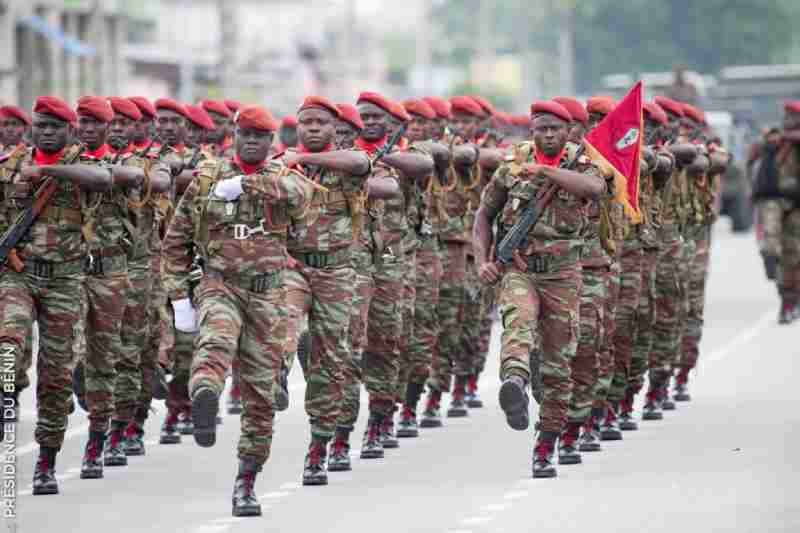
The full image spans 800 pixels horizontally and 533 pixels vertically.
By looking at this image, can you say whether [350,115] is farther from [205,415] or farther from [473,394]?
[473,394]

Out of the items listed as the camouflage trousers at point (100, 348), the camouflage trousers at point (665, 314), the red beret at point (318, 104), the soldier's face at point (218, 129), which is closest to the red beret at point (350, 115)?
the red beret at point (318, 104)

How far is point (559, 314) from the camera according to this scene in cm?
1368

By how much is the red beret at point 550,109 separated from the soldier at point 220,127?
3.99m

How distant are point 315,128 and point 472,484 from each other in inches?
83.3

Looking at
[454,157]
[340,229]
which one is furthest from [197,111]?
[340,229]

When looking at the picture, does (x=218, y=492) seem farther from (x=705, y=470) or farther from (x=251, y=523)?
(x=705, y=470)

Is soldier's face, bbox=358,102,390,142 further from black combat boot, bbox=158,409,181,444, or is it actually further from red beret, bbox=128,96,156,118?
black combat boot, bbox=158,409,181,444

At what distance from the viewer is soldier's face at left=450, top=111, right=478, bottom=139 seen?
18.5 meters

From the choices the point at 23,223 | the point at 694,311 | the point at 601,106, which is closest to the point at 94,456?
the point at 23,223

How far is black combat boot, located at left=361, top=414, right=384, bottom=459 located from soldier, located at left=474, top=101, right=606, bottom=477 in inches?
58.2

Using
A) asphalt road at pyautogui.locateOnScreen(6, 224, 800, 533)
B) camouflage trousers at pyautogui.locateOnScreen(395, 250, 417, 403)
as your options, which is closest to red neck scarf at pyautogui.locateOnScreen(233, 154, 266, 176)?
asphalt road at pyautogui.locateOnScreen(6, 224, 800, 533)

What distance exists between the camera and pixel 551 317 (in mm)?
13703

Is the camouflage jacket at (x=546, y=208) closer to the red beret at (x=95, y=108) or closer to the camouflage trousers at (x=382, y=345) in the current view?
the camouflage trousers at (x=382, y=345)

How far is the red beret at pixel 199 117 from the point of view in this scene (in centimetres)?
1675
